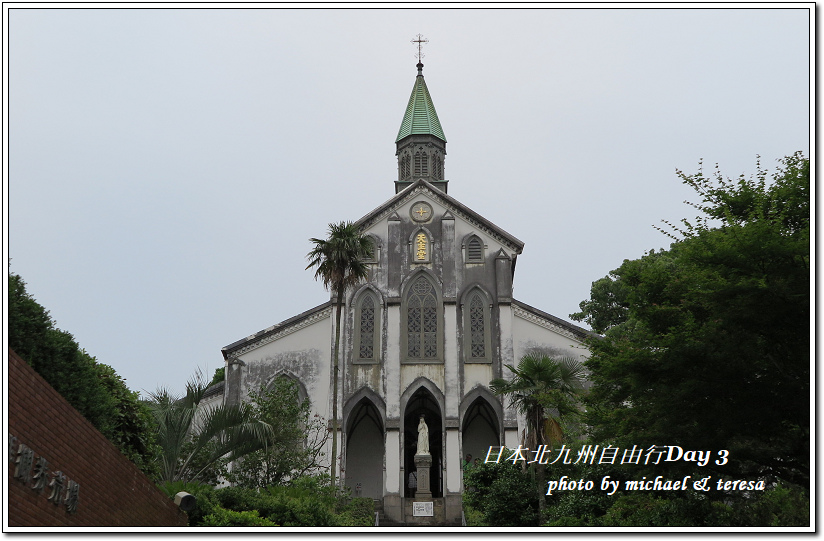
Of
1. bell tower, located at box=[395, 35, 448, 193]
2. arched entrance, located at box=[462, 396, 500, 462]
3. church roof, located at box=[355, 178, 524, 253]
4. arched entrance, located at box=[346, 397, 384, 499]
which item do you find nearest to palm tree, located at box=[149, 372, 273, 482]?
arched entrance, located at box=[346, 397, 384, 499]

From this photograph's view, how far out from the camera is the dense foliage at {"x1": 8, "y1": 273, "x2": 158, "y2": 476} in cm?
1108

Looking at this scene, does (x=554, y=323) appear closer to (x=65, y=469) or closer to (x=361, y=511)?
(x=361, y=511)

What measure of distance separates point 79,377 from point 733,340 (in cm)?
1016

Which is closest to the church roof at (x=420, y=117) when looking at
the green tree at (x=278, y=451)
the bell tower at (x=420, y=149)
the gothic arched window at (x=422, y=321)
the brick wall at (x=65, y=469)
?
the bell tower at (x=420, y=149)

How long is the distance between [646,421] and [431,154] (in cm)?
2935

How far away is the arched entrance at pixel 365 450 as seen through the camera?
32.5 metres

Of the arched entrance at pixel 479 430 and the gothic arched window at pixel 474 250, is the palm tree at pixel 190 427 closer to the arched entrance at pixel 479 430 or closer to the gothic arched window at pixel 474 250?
the arched entrance at pixel 479 430

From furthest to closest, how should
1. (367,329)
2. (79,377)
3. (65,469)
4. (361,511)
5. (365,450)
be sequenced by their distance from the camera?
(367,329) → (365,450) → (361,511) → (79,377) → (65,469)

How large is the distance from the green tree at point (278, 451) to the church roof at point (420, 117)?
804 inches

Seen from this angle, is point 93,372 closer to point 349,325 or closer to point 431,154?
point 349,325

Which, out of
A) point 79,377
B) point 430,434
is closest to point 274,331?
point 430,434

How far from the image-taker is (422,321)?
111ft

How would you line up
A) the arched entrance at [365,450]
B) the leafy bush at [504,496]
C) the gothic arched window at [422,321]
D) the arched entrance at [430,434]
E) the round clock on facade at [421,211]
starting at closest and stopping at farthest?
the leafy bush at [504,496]
the arched entrance at [365,450]
the arched entrance at [430,434]
the gothic arched window at [422,321]
the round clock on facade at [421,211]
